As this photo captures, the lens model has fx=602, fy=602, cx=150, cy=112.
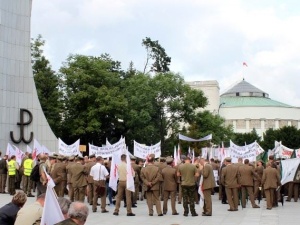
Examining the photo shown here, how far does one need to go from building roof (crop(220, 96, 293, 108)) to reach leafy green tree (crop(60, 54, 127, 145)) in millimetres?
106333

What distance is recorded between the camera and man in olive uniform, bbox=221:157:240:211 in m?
20.5

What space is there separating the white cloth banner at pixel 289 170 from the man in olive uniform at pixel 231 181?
4.26 metres

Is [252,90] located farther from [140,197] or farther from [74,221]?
[74,221]

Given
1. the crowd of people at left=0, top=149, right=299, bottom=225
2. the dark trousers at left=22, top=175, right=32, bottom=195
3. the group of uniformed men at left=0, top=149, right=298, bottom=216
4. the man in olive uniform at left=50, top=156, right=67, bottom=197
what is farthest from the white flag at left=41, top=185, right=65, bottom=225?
the dark trousers at left=22, top=175, right=32, bottom=195

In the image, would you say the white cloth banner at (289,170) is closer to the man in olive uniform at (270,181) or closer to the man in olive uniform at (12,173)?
the man in olive uniform at (270,181)

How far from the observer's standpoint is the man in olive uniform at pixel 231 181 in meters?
20.5

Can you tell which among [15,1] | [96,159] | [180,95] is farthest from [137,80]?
[96,159]

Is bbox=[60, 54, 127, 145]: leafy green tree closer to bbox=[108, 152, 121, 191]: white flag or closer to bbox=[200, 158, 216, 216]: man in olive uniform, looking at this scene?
bbox=[108, 152, 121, 191]: white flag

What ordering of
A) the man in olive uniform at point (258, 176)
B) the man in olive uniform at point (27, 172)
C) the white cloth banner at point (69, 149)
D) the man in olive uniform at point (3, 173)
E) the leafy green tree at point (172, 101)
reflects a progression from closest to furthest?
the man in olive uniform at point (258, 176) < the man in olive uniform at point (27, 172) < the man in olive uniform at point (3, 173) < the white cloth banner at point (69, 149) < the leafy green tree at point (172, 101)

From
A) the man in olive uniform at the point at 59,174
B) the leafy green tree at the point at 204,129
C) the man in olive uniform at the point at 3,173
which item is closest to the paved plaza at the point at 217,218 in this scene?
the man in olive uniform at the point at 59,174

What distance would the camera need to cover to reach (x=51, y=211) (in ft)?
25.4

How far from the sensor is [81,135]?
197ft

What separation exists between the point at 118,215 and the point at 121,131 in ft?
146

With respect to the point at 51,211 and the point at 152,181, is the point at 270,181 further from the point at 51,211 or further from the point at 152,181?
the point at 51,211
